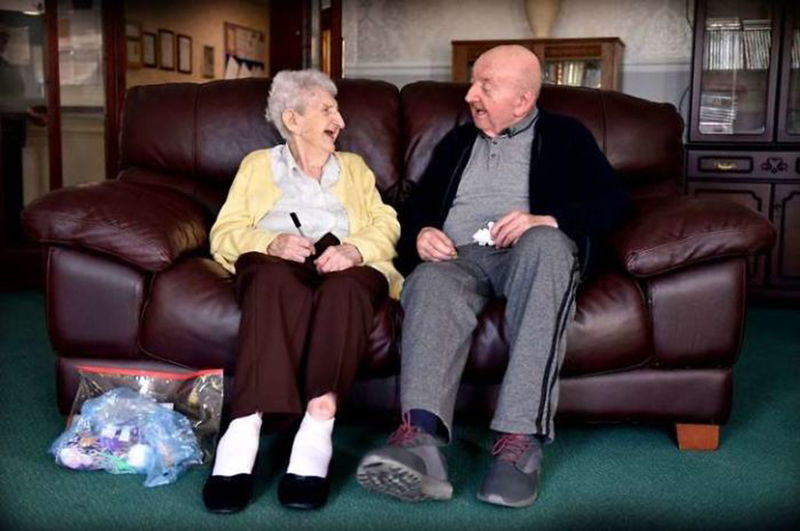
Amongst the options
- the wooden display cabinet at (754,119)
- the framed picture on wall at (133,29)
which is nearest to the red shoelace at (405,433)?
the wooden display cabinet at (754,119)

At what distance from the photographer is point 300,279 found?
1.86 m

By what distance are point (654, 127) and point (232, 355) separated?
136 cm

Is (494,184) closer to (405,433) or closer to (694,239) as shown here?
(694,239)

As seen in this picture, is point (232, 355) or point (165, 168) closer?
point (232, 355)

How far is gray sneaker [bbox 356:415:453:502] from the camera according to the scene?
1614 millimetres

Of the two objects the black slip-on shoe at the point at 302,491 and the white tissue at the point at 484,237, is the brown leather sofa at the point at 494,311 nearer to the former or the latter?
the white tissue at the point at 484,237

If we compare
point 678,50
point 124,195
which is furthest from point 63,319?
point 678,50

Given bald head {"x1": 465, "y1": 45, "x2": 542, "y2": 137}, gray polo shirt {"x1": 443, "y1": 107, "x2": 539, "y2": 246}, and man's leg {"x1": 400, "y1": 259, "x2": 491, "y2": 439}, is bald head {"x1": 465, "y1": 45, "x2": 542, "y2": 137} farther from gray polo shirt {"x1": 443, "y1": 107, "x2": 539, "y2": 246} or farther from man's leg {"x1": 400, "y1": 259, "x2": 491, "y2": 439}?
man's leg {"x1": 400, "y1": 259, "x2": 491, "y2": 439}

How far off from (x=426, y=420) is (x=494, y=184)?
71 centimetres

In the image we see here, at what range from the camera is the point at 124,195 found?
2.13 m

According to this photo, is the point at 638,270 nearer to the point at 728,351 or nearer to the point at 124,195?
the point at 728,351

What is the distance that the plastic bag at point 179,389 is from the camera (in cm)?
196

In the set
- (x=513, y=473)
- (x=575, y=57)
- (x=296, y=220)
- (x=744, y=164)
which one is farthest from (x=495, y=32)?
(x=513, y=473)

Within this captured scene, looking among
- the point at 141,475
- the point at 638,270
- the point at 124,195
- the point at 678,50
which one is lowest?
the point at 141,475
